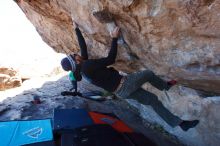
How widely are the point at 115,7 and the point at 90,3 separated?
2.36ft

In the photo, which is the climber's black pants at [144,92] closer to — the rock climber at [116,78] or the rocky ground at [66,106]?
A: the rock climber at [116,78]

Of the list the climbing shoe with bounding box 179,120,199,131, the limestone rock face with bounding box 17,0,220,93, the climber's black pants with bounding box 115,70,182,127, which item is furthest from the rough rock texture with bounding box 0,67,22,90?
the climbing shoe with bounding box 179,120,199,131

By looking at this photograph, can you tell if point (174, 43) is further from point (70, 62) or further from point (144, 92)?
point (70, 62)

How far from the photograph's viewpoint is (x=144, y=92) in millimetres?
6141

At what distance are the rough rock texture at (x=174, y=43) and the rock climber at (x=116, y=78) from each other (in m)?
0.50

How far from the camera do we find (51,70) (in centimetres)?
1734

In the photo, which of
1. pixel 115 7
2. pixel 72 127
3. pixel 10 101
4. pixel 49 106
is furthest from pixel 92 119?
pixel 10 101

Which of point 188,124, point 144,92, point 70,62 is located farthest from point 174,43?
point 70,62

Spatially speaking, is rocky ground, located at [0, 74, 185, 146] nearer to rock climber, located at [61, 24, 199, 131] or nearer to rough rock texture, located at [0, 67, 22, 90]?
rock climber, located at [61, 24, 199, 131]

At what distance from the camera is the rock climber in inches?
232

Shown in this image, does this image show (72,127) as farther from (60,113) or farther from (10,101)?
(10,101)

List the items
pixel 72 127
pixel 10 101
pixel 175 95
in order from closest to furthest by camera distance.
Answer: pixel 72 127, pixel 175 95, pixel 10 101

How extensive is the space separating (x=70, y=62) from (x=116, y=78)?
101 cm

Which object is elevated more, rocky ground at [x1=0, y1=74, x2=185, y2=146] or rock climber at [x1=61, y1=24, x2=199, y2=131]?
rock climber at [x1=61, y1=24, x2=199, y2=131]
